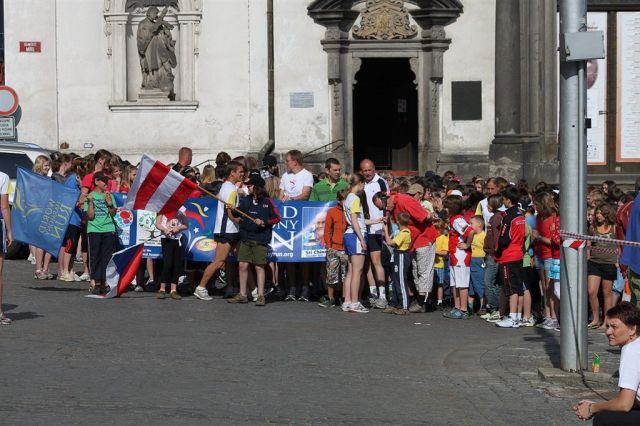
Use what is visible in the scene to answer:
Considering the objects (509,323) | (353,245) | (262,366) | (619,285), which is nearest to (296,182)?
(353,245)

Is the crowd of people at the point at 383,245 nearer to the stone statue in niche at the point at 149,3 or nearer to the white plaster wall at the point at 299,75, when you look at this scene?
the white plaster wall at the point at 299,75

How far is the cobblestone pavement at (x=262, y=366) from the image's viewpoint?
10875 millimetres

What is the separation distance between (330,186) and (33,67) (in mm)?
13161

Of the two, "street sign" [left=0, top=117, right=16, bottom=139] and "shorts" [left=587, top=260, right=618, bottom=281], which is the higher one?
"street sign" [left=0, top=117, right=16, bottom=139]

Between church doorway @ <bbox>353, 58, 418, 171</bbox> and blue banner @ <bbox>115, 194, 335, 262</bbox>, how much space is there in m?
12.8

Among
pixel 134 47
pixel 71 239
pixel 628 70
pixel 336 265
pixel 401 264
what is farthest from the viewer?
pixel 134 47

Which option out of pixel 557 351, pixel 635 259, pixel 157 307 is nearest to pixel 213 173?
pixel 157 307

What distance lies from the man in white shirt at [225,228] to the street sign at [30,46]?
13.2 metres

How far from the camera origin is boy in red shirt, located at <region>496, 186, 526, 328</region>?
1655 cm

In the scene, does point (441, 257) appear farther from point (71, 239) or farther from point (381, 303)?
point (71, 239)

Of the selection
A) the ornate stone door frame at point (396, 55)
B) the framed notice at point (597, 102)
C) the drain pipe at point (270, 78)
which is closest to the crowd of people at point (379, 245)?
the drain pipe at point (270, 78)

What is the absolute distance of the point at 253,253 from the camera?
18281mm

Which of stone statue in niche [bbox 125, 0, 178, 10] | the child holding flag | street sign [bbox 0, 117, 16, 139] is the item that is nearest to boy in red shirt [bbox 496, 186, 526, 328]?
the child holding flag

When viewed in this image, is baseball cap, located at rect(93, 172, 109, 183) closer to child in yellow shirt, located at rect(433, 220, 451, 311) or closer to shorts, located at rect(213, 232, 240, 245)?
shorts, located at rect(213, 232, 240, 245)
